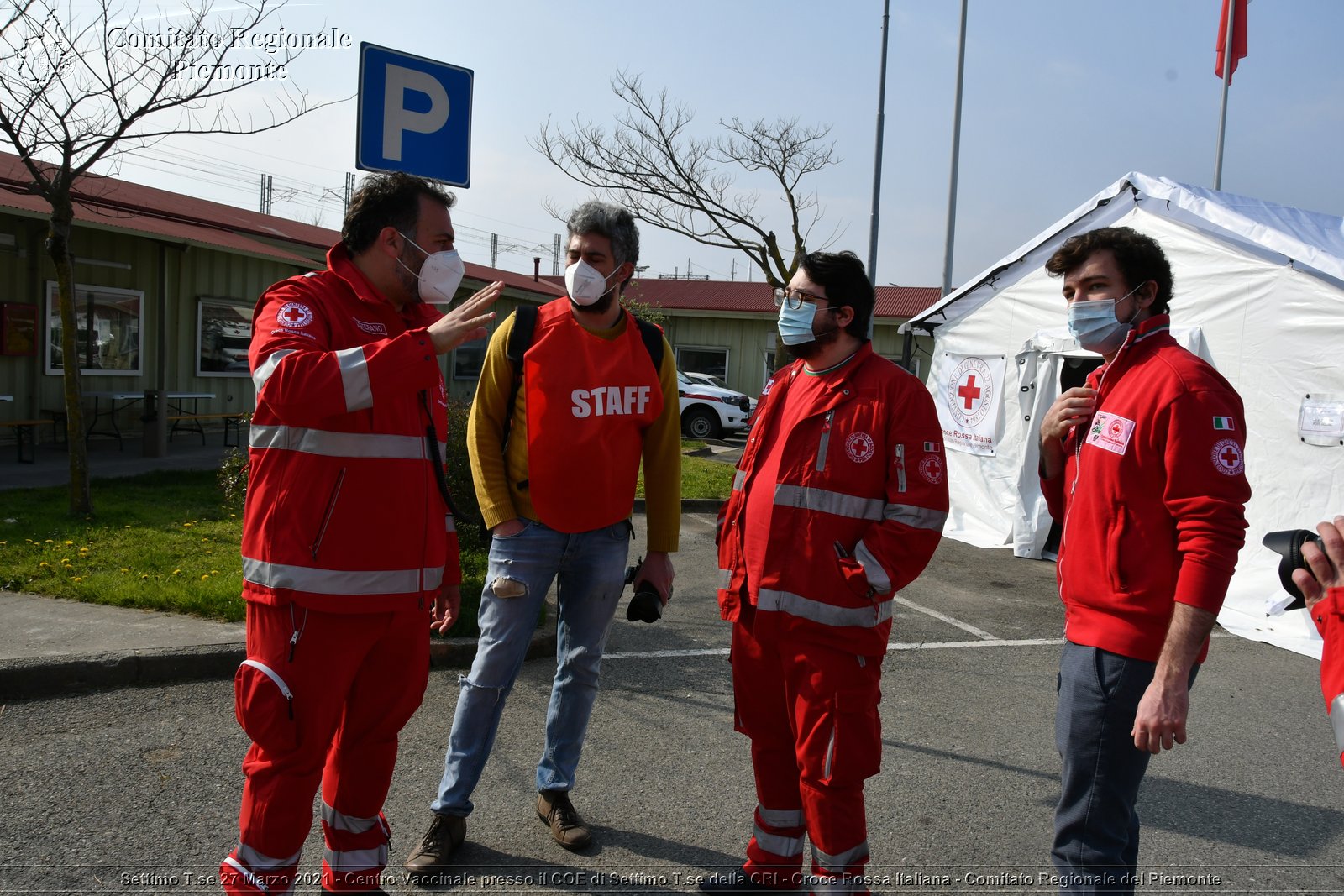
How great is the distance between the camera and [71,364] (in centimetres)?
781

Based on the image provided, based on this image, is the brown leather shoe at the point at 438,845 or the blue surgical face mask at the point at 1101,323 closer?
the blue surgical face mask at the point at 1101,323

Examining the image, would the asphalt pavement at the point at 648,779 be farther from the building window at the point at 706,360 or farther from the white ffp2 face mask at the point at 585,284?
the building window at the point at 706,360

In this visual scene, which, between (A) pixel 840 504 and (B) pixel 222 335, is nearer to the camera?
(A) pixel 840 504

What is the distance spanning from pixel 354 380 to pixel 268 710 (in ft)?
2.71

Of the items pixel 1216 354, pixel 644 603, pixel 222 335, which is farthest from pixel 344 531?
pixel 222 335

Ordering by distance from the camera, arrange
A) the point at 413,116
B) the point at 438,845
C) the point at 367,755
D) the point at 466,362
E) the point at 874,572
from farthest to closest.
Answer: the point at 466,362
the point at 413,116
the point at 438,845
the point at 874,572
the point at 367,755

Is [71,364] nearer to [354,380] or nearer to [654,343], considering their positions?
[654,343]

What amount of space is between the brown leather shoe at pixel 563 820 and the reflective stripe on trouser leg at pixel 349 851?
2.58 feet

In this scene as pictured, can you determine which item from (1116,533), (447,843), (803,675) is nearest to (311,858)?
(447,843)

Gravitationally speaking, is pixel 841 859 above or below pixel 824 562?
below

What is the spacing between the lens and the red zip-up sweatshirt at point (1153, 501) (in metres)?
→ 2.20

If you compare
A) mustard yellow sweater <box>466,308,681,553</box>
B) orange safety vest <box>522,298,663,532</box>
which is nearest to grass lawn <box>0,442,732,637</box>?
mustard yellow sweater <box>466,308,681,553</box>

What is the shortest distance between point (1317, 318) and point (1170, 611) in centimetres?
645

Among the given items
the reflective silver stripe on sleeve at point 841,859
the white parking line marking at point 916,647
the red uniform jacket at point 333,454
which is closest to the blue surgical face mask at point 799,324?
the red uniform jacket at point 333,454
